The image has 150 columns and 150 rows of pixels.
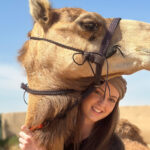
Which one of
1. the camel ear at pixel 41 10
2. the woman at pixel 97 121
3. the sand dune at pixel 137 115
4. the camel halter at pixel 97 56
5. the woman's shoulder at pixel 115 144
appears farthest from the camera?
the sand dune at pixel 137 115

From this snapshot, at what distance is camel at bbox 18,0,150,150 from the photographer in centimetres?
223

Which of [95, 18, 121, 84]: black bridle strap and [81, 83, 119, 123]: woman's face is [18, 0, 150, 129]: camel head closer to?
[95, 18, 121, 84]: black bridle strap

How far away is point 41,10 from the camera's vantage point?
2.38m

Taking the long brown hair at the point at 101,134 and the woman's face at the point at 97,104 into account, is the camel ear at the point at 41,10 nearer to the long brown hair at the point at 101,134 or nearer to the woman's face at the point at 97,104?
the woman's face at the point at 97,104

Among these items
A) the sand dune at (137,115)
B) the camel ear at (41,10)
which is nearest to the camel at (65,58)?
the camel ear at (41,10)

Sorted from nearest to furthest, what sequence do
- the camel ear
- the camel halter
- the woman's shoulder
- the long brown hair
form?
the camel halter → the camel ear → the long brown hair → the woman's shoulder

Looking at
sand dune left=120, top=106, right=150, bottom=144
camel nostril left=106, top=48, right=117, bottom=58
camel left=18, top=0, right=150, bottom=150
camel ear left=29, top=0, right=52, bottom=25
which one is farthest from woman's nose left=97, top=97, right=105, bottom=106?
sand dune left=120, top=106, right=150, bottom=144

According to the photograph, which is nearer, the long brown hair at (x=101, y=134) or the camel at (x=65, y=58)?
the camel at (x=65, y=58)

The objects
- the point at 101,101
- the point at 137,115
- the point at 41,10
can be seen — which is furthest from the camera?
the point at 137,115

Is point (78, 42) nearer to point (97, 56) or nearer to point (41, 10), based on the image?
point (97, 56)

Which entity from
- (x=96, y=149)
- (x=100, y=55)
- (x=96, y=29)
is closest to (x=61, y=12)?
(x=96, y=29)

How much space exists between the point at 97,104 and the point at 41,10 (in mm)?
1036

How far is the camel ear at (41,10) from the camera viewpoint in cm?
234

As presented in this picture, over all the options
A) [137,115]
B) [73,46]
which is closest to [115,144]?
[73,46]
